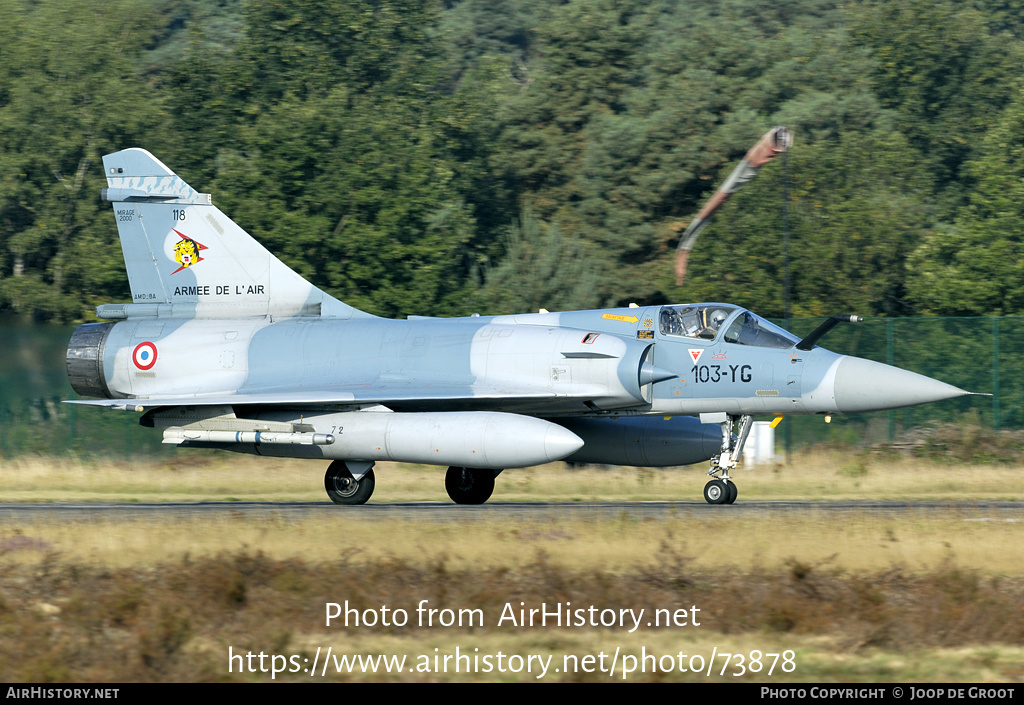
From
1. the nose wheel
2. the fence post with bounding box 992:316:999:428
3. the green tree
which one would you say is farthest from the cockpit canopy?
the green tree

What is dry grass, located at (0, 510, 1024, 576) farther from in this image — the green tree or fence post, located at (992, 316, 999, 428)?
the green tree

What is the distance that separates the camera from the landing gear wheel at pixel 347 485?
664 inches

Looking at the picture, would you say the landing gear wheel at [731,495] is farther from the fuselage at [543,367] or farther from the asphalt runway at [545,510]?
the fuselage at [543,367]

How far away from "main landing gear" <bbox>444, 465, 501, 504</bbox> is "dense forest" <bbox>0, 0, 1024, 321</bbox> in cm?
1415

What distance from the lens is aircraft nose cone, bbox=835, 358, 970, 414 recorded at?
1533 centimetres

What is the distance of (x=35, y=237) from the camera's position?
36.4 metres

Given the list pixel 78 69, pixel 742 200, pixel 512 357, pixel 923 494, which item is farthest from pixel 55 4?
pixel 923 494

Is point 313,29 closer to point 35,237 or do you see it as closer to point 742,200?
point 35,237

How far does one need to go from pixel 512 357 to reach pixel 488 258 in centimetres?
2215

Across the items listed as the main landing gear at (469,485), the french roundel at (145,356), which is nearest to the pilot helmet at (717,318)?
the main landing gear at (469,485)

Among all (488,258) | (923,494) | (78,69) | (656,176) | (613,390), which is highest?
(78,69)

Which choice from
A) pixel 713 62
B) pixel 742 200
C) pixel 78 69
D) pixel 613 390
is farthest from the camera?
pixel 713 62

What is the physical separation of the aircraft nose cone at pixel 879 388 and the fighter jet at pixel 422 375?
18mm

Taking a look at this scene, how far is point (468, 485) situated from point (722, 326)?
167 inches
